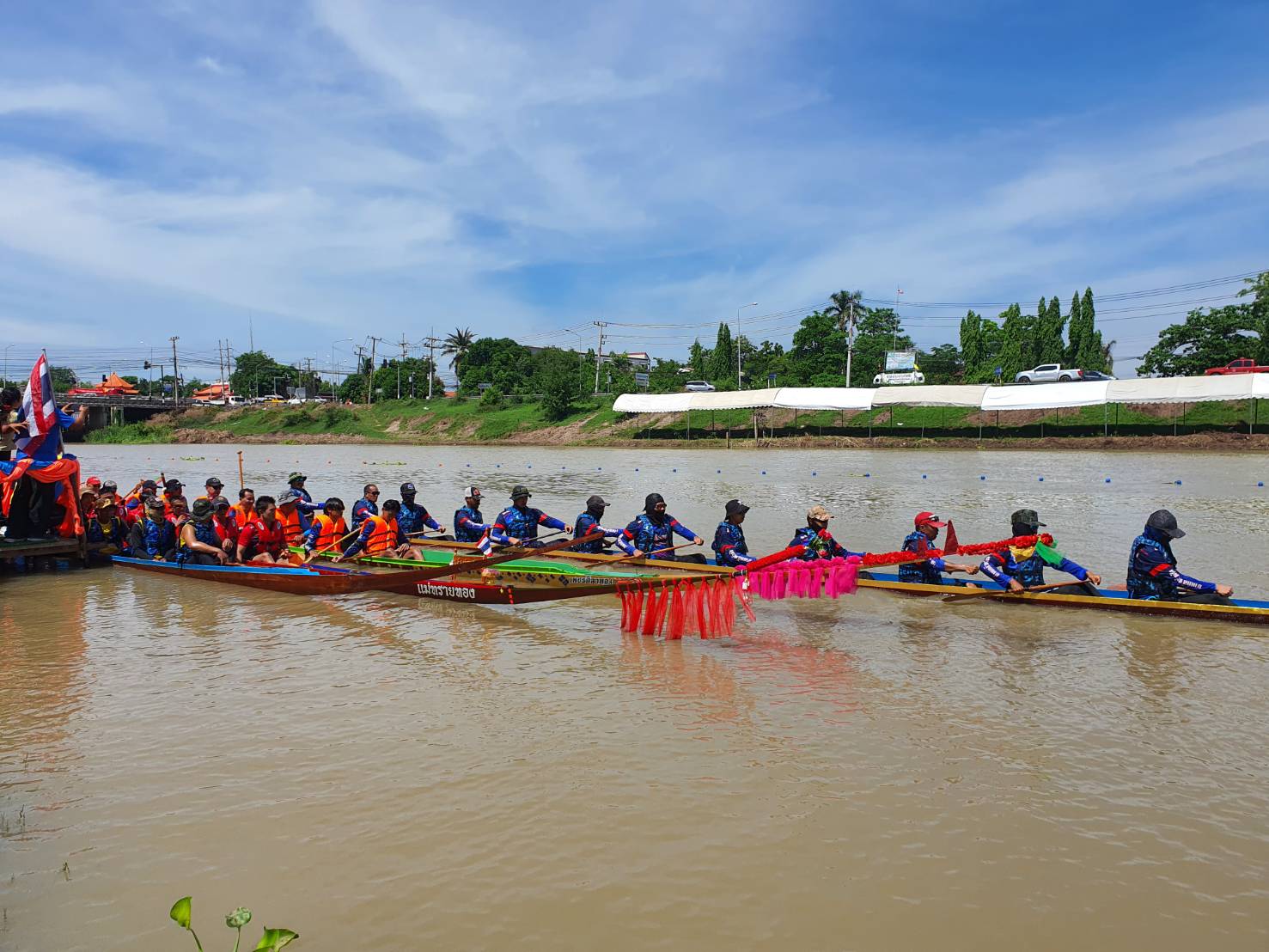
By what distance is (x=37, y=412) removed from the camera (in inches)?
515

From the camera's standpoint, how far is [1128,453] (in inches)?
1401

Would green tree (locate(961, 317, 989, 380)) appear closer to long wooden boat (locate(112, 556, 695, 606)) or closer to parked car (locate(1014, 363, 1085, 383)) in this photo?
parked car (locate(1014, 363, 1085, 383))

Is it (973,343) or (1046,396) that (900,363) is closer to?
(973,343)

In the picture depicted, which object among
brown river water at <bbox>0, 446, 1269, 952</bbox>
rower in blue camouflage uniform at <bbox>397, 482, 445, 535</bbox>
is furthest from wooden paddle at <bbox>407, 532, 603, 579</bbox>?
rower in blue camouflage uniform at <bbox>397, 482, 445, 535</bbox>

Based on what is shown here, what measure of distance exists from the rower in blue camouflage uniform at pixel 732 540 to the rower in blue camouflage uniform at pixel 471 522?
4.22m

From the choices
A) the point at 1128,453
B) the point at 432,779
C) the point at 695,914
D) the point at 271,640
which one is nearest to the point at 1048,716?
the point at 695,914

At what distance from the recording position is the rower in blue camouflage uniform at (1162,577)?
9.37 m

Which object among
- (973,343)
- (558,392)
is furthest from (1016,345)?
(558,392)

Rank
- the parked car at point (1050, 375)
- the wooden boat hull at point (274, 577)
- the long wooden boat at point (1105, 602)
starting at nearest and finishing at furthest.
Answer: the long wooden boat at point (1105, 602)
the wooden boat hull at point (274, 577)
the parked car at point (1050, 375)

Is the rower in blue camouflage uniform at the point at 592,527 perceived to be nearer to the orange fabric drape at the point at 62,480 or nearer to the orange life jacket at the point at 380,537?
the orange life jacket at the point at 380,537

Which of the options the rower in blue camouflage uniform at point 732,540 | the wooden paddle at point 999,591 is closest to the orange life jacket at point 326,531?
the rower in blue camouflage uniform at point 732,540

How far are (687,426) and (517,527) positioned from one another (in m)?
37.8

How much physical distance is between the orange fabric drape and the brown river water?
10.0 feet

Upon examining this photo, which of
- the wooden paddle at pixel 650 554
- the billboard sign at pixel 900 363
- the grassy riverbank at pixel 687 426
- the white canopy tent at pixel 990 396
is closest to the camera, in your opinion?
the wooden paddle at pixel 650 554
